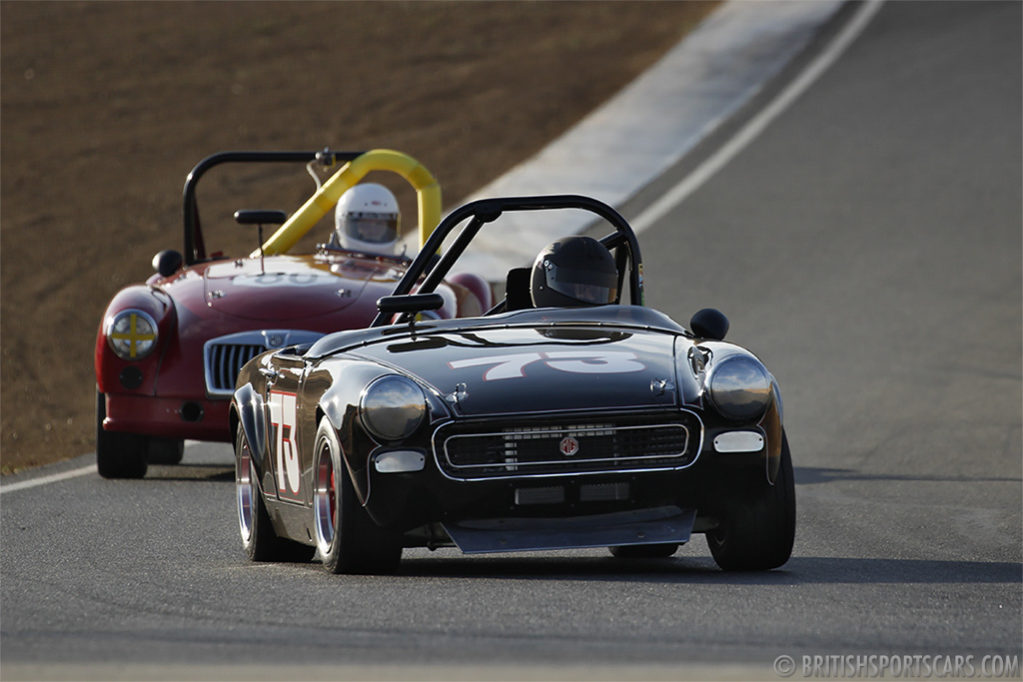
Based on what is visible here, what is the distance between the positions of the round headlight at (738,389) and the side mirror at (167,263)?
6736mm

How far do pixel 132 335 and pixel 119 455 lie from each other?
2.28 ft

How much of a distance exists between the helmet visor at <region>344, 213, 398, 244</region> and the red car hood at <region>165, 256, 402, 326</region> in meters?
0.88

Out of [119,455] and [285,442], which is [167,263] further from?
[285,442]

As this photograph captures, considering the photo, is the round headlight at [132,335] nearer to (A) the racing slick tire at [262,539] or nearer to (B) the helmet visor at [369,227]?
(B) the helmet visor at [369,227]

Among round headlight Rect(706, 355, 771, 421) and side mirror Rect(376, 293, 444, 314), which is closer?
round headlight Rect(706, 355, 771, 421)

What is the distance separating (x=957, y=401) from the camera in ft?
45.9

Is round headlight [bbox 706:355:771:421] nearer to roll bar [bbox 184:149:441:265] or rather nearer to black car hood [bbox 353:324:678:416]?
black car hood [bbox 353:324:678:416]

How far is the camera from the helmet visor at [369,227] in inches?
529

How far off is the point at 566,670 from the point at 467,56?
26.8 meters

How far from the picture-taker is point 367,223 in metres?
13.5

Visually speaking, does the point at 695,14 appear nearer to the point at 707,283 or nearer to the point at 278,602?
the point at 707,283

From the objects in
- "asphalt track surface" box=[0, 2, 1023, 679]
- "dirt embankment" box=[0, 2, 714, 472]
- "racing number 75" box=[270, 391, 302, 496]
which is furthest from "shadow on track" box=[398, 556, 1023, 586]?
"dirt embankment" box=[0, 2, 714, 472]

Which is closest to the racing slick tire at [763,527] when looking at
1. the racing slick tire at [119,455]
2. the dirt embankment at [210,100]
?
the racing slick tire at [119,455]

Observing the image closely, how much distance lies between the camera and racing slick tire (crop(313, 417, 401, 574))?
6332 mm
